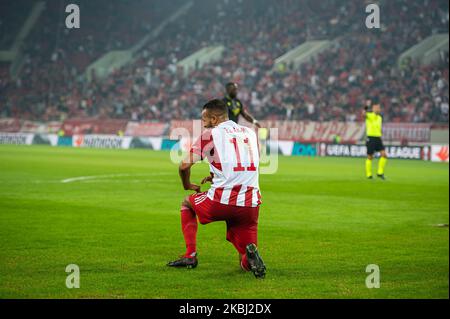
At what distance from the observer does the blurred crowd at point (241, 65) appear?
4056 centimetres

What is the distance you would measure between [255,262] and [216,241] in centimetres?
293

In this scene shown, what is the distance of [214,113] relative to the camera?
820 centimetres

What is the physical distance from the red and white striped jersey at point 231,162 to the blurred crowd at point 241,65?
30.0 metres

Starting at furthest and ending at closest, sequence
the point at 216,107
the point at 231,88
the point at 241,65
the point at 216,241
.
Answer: the point at 241,65 < the point at 231,88 < the point at 216,241 < the point at 216,107

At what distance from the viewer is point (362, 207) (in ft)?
49.6

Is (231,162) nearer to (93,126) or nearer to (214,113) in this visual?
(214,113)

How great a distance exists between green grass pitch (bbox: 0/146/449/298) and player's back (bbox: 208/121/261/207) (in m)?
0.83

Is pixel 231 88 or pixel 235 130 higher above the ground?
pixel 231 88

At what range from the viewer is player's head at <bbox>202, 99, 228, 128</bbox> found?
8.20m

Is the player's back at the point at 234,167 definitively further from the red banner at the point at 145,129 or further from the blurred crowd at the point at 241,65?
the red banner at the point at 145,129

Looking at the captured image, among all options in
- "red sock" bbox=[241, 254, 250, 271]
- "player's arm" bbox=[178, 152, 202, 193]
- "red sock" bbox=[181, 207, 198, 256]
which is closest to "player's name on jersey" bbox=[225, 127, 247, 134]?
"player's arm" bbox=[178, 152, 202, 193]

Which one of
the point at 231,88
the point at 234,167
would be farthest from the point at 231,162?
the point at 231,88

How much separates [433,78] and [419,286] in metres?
32.7
